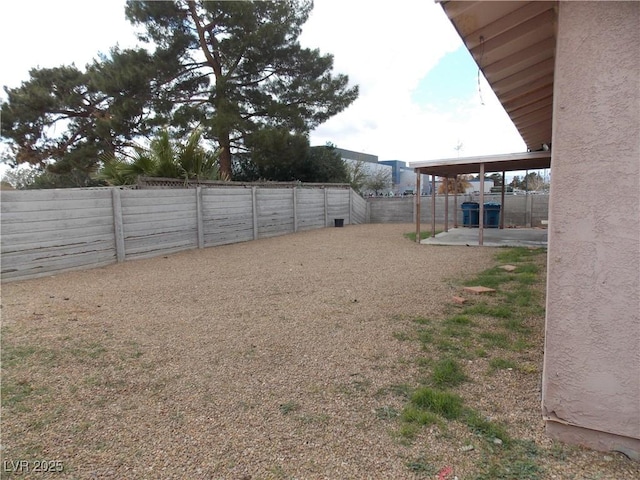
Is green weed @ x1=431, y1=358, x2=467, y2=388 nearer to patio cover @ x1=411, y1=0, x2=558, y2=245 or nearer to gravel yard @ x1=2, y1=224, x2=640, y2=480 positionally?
gravel yard @ x1=2, y1=224, x2=640, y2=480

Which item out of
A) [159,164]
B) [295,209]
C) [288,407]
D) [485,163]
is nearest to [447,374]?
[288,407]

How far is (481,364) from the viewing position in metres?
3.10

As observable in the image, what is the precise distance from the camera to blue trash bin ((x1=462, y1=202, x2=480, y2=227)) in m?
15.0

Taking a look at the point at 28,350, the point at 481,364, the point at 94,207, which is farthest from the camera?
the point at 94,207

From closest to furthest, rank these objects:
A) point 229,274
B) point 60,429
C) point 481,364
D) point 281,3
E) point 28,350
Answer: point 60,429 < point 481,364 < point 28,350 < point 229,274 < point 281,3

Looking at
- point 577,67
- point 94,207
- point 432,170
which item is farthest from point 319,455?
point 432,170

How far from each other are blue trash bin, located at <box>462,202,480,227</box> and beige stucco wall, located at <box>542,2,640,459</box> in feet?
45.3

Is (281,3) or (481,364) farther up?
(281,3)

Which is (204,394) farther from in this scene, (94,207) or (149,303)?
(94,207)

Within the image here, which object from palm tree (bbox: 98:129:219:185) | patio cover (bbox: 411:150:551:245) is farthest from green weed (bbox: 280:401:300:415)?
palm tree (bbox: 98:129:219:185)

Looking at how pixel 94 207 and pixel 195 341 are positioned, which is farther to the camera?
pixel 94 207

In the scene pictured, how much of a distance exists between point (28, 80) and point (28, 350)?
54.8ft

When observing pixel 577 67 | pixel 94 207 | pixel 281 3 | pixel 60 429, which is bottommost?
pixel 60 429

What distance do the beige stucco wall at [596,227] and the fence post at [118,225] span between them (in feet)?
26.7
